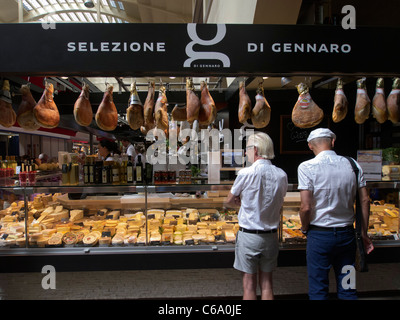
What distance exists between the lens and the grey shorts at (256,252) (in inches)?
83.0

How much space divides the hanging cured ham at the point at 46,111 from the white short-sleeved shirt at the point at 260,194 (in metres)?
2.09

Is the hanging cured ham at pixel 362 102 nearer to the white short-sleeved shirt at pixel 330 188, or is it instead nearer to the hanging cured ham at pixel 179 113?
the white short-sleeved shirt at pixel 330 188

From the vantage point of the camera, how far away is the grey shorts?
2107mm

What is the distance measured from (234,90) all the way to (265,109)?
1.72 meters

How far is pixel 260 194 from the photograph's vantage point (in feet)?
6.97

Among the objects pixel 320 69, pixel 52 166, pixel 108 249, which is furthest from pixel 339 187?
pixel 52 166

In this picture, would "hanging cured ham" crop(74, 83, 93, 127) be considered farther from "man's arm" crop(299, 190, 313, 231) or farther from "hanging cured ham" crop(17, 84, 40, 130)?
"man's arm" crop(299, 190, 313, 231)

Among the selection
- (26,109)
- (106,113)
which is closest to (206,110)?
(106,113)

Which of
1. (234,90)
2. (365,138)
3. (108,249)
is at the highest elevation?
(234,90)

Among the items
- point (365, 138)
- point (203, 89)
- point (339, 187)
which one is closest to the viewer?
point (339, 187)

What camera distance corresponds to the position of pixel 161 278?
2.95 metres

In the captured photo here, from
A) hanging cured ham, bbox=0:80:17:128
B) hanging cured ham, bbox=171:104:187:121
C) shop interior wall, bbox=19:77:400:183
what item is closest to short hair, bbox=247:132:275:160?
hanging cured ham, bbox=171:104:187:121

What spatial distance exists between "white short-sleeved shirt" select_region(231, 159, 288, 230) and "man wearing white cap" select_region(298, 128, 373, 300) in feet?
0.77
